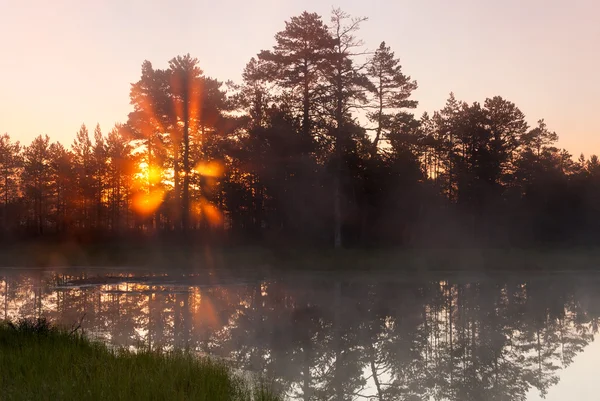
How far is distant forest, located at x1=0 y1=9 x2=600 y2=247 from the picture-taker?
1714 inches

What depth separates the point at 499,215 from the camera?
5856 cm

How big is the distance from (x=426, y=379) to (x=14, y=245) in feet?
160

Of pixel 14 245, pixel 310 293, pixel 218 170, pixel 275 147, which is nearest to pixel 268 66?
pixel 275 147

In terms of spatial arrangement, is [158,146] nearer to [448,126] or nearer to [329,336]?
[448,126]

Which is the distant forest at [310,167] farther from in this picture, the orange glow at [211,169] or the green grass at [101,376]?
the green grass at [101,376]

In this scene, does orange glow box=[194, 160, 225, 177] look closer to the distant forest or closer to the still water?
the distant forest

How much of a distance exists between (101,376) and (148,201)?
6328cm

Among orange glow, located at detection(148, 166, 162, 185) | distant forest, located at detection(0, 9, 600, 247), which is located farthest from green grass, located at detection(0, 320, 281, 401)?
orange glow, located at detection(148, 166, 162, 185)

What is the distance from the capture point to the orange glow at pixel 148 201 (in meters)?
66.2

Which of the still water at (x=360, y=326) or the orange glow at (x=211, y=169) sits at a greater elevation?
the orange glow at (x=211, y=169)

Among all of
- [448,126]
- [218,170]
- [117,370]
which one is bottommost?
[117,370]

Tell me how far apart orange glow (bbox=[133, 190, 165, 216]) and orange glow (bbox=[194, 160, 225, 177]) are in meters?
10.8

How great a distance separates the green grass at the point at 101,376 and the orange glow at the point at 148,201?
53656 millimetres

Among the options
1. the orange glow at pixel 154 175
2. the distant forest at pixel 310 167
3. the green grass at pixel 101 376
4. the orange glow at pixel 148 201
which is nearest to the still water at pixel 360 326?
the green grass at pixel 101 376
